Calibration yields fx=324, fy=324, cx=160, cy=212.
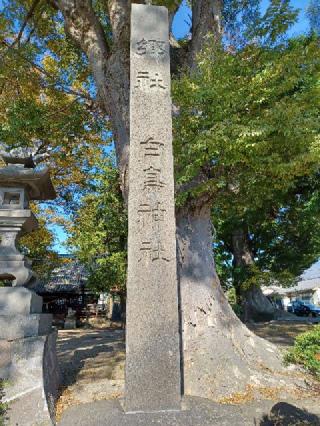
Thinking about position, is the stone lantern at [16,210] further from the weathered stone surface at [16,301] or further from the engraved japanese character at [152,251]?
the engraved japanese character at [152,251]

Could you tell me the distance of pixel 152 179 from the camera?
4.62 meters

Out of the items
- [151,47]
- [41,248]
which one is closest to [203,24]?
[151,47]

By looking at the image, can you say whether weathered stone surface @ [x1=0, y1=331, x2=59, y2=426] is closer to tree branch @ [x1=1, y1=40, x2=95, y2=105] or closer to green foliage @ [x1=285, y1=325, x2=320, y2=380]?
green foliage @ [x1=285, y1=325, x2=320, y2=380]

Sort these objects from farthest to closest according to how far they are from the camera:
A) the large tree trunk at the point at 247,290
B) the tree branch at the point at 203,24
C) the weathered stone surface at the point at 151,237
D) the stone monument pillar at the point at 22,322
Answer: the large tree trunk at the point at 247,290 < the tree branch at the point at 203,24 < the weathered stone surface at the point at 151,237 < the stone monument pillar at the point at 22,322

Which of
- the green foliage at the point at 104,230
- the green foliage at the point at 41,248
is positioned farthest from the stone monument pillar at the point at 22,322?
the green foliage at the point at 41,248

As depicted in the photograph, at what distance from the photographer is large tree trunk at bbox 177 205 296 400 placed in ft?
16.8

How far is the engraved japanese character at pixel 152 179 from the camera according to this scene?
460 cm

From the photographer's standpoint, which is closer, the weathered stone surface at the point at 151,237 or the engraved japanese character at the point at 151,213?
the weathered stone surface at the point at 151,237

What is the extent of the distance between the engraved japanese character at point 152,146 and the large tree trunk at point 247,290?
38.6ft

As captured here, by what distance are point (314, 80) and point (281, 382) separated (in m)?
6.32

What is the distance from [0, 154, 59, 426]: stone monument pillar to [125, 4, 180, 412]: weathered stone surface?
46.4 inches

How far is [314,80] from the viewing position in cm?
736

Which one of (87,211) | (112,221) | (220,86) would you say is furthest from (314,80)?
(87,211)

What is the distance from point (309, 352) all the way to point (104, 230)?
10.9 m
